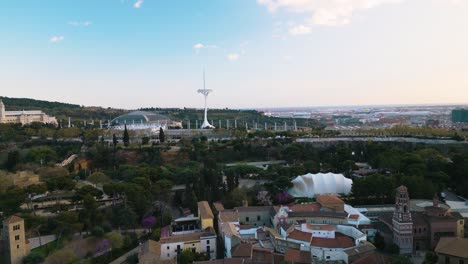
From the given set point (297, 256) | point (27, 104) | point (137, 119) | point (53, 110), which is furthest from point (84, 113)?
point (297, 256)

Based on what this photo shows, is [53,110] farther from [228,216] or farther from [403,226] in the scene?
[403,226]

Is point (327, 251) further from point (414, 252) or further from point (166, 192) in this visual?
point (166, 192)

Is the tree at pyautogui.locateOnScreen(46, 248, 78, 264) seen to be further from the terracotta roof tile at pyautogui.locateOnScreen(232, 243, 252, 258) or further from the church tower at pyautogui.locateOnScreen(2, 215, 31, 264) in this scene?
the terracotta roof tile at pyautogui.locateOnScreen(232, 243, 252, 258)

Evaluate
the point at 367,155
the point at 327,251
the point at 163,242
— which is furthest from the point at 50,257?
the point at 367,155

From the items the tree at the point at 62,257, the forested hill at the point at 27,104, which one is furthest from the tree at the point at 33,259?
the forested hill at the point at 27,104

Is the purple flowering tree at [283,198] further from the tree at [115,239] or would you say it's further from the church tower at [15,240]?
the church tower at [15,240]

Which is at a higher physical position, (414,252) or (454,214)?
(454,214)

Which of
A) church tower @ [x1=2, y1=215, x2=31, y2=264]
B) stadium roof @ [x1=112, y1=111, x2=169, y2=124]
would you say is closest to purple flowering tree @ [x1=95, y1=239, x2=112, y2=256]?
church tower @ [x1=2, y1=215, x2=31, y2=264]
